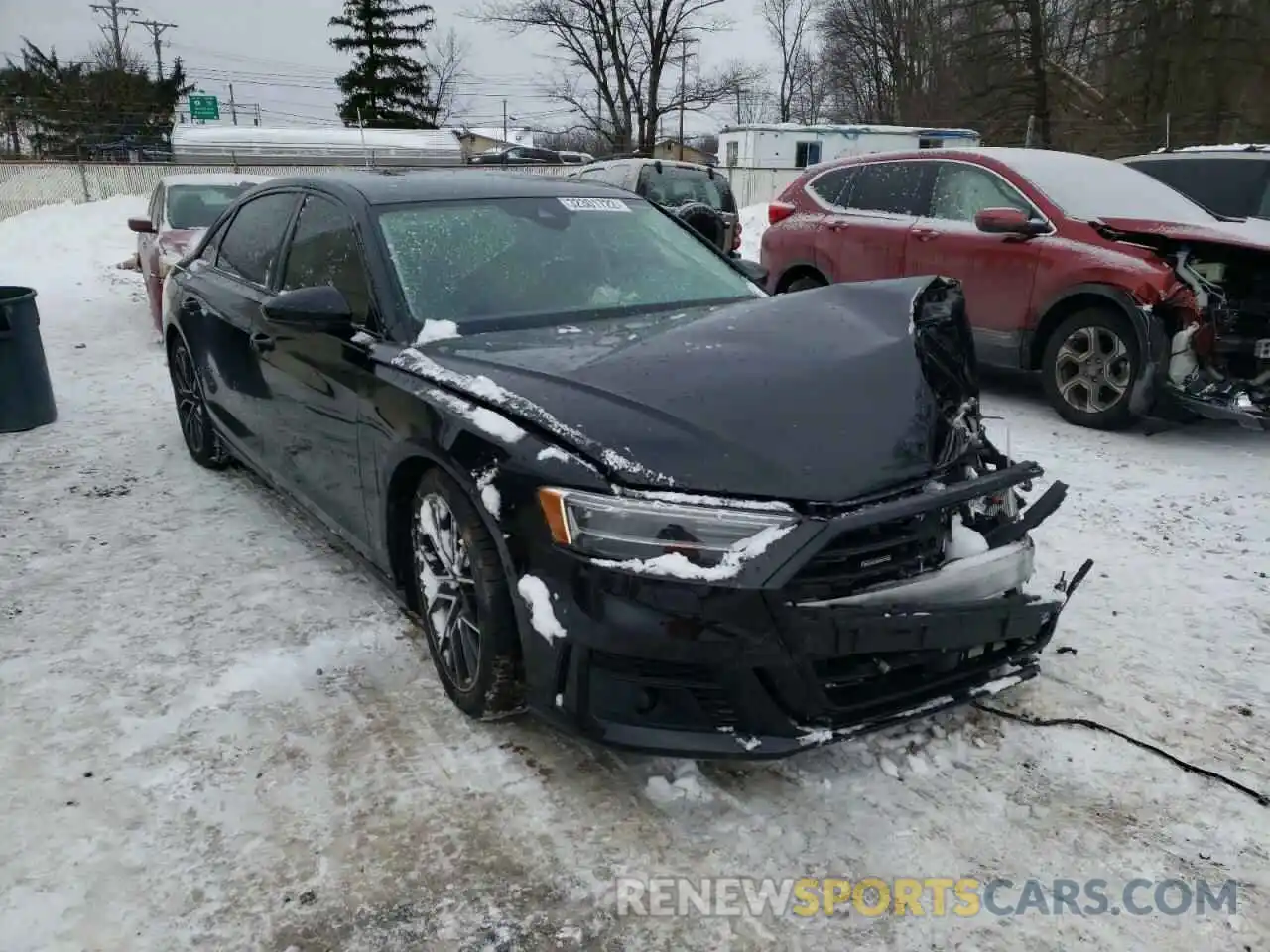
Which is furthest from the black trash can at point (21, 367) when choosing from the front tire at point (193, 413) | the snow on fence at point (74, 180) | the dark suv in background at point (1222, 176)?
the snow on fence at point (74, 180)

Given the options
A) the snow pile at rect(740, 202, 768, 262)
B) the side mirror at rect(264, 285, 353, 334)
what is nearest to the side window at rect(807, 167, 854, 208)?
the side mirror at rect(264, 285, 353, 334)

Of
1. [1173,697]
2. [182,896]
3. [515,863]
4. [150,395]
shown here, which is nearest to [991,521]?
[1173,697]

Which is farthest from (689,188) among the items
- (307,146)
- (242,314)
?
(307,146)

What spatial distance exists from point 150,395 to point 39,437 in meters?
1.22

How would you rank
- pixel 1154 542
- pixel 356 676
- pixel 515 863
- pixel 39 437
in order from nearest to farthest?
1. pixel 515 863
2. pixel 356 676
3. pixel 1154 542
4. pixel 39 437

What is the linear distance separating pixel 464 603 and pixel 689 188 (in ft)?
43.8

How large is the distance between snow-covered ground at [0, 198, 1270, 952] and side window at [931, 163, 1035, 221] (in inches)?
126

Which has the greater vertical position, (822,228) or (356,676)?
(822,228)

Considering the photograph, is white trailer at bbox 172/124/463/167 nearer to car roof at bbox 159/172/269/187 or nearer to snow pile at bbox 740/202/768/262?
snow pile at bbox 740/202/768/262

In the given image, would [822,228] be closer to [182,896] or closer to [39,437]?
[39,437]

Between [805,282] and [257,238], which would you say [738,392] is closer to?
[257,238]

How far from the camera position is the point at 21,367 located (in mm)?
6191

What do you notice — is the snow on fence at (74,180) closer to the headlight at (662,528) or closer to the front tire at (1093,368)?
the front tire at (1093,368)

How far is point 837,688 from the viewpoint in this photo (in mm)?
2318
